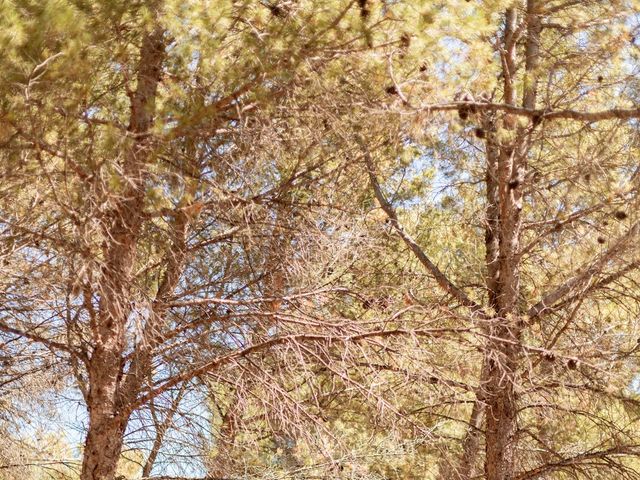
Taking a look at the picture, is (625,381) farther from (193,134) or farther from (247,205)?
(193,134)

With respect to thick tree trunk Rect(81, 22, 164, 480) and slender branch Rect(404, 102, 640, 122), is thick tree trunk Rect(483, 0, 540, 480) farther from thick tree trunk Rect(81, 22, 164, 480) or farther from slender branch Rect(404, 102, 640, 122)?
thick tree trunk Rect(81, 22, 164, 480)

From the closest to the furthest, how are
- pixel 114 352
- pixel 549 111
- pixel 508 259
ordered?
pixel 549 111 → pixel 114 352 → pixel 508 259

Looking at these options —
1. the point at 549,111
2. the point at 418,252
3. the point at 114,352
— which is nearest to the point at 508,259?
the point at 418,252

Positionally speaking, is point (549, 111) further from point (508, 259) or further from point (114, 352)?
point (114, 352)

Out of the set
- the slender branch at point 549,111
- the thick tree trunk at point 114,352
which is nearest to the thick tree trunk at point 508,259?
the slender branch at point 549,111

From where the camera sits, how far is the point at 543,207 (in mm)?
7980

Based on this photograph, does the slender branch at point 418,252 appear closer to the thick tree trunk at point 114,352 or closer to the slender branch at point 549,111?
the thick tree trunk at point 114,352

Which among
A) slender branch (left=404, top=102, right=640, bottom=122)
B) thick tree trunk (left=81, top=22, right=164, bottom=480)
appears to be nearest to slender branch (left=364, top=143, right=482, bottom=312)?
thick tree trunk (left=81, top=22, right=164, bottom=480)

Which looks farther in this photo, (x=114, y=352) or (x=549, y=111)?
(x=114, y=352)

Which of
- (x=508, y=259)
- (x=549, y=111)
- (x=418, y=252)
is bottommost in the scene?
(x=549, y=111)

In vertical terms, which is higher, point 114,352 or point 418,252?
point 418,252

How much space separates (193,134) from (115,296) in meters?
1.28

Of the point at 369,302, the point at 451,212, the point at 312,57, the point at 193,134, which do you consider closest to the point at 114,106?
the point at 193,134

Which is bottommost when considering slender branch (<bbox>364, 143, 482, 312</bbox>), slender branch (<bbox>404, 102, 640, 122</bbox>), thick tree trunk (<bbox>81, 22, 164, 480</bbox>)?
thick tree trunk (<bbox>81, 22, 164, 480</bbox>)
